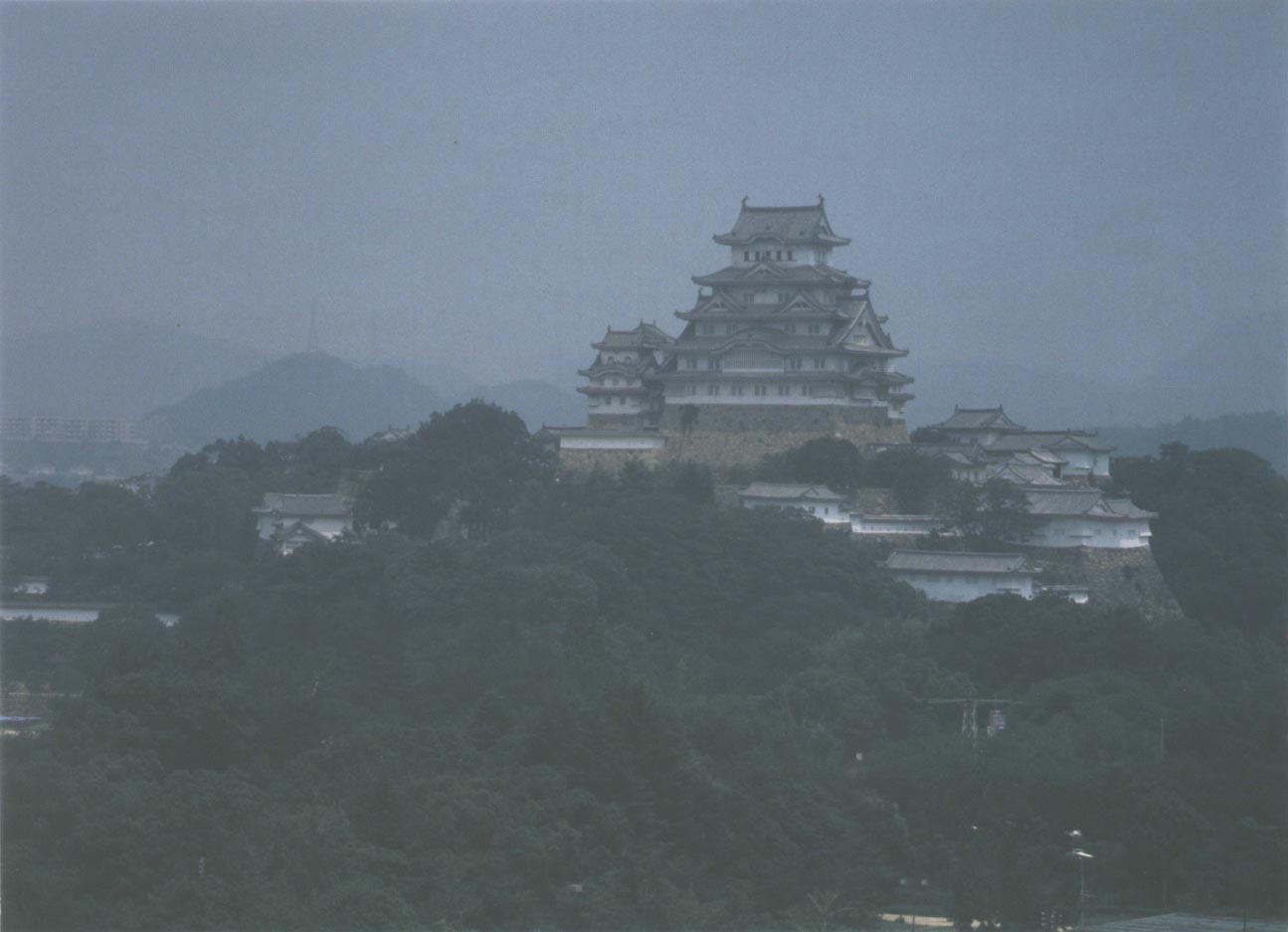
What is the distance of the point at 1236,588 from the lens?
21078 mm

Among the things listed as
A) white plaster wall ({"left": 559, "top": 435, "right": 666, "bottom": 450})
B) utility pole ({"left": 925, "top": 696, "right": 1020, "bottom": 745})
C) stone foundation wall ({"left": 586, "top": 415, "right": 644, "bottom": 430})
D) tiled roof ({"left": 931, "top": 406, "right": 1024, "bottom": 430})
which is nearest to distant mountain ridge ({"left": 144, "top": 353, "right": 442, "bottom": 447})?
stone foundation wall ({"left": 586, "top": 415, "right": 644, "bottom": 430})

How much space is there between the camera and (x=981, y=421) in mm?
24297

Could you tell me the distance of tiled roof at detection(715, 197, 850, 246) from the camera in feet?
78.7

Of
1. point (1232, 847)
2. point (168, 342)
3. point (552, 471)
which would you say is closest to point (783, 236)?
point (552, 471)

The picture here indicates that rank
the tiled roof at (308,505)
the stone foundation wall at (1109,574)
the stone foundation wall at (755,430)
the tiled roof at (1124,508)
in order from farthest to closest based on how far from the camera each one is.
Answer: the stone foundation wall at (755,430) → the tiled roof at (308,505) → the tiled roof at (1124,508) → the stone foundation wall at (1109,574)

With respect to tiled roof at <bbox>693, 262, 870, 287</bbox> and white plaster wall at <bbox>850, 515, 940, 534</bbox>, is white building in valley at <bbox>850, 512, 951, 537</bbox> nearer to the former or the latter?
white plaster wall at <bbox>850, 515, 940, 534</bbox>

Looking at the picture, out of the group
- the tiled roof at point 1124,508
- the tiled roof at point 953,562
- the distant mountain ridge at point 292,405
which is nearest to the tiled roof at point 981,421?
the tiled roof at point 1124,508

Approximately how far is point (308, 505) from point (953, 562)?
710 cm

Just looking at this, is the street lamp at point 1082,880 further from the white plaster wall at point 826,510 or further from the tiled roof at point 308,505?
the tiled roof at point 308,505

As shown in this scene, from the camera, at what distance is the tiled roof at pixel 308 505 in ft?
73.8

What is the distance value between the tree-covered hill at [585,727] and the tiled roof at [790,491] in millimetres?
639

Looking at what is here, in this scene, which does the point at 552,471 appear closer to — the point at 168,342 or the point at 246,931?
the point at 246,931

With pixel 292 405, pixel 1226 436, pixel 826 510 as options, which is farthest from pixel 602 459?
pixel 292 405

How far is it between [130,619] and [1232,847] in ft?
33.4
